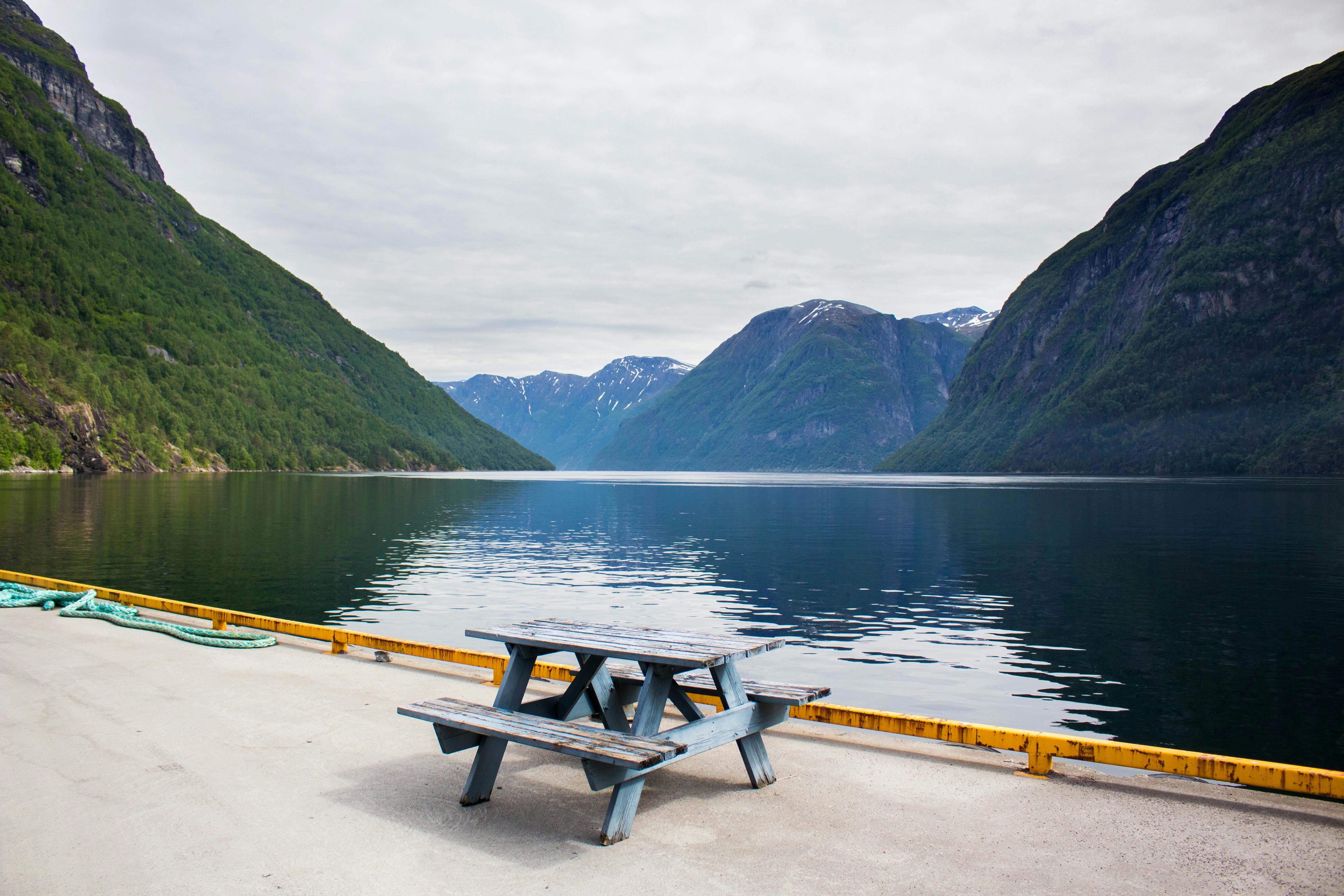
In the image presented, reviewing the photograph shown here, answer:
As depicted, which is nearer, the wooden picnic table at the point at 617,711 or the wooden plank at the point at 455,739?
the wooden picnic table at the point at 617,711

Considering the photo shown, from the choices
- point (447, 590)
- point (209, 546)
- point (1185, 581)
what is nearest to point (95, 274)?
point (209, 546)

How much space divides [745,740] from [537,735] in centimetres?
186

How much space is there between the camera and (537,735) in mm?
5730

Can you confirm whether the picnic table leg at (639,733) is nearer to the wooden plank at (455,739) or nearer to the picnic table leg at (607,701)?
the picnic table leg at (607,701)

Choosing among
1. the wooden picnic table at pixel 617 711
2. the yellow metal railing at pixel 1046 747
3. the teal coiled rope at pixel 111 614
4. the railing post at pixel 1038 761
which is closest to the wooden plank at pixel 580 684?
the wooden picnic table at pixel 617 711

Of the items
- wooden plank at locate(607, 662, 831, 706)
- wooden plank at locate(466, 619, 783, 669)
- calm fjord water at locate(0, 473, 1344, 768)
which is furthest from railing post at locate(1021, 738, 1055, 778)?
calm fjord water at locate(0, 473, 1344, 768)

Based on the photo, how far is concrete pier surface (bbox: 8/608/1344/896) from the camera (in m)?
5.10

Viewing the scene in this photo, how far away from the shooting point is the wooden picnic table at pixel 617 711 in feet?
18.7

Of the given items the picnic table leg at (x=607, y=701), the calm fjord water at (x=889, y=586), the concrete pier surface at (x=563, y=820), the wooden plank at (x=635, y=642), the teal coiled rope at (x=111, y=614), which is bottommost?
the calm fjord water at (x=889, y=586)

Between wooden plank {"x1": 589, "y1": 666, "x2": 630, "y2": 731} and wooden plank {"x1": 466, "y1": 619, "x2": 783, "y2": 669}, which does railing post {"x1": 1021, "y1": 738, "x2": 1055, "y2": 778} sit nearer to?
wooden plank {"x1": 466, "y1": 619, "x2": 783, "y2": 669}

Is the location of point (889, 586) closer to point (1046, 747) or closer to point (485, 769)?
point (1046, 747)

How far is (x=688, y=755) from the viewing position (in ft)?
19.3

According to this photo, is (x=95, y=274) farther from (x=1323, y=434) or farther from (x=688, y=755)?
(x=1323, y=434)

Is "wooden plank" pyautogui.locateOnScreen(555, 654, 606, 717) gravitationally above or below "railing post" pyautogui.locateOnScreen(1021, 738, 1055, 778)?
above
